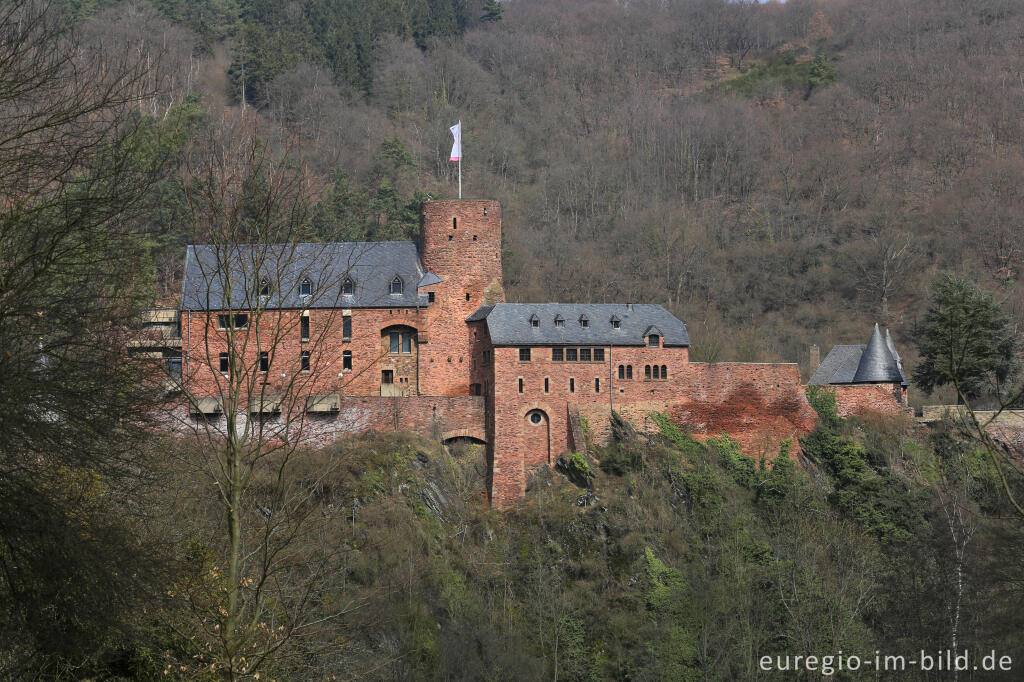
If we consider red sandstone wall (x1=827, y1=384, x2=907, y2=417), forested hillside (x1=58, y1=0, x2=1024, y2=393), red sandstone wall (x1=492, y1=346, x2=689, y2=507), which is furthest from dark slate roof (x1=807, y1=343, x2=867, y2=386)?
red sandstone wall (x1=492, y1=346, x2=689, y2=507)

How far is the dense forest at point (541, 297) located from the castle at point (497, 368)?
1024mm

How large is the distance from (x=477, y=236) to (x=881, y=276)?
3138 centimetres

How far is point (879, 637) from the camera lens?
36312mm

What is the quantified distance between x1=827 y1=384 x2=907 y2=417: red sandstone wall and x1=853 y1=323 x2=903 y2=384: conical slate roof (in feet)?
1.45

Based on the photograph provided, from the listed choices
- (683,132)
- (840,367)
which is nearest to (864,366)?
(840,367)

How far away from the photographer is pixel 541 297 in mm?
61906

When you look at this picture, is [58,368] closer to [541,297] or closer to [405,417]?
[405,417]

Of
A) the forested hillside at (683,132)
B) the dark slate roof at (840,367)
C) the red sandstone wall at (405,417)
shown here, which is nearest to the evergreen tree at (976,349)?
the dark slate roof at (840,367)

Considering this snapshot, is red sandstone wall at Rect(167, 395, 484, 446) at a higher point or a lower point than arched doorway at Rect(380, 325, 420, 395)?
lower

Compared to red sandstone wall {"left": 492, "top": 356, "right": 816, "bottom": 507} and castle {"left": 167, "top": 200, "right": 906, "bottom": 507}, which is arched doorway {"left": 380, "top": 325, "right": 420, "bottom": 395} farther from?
red sandstone wall {"left": 492, "top": 356, "right": 816, "bottom": 507}

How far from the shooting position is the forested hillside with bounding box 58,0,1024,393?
6781cm

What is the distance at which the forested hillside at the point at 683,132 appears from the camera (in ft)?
222

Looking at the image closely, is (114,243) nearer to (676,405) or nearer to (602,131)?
(676,405)

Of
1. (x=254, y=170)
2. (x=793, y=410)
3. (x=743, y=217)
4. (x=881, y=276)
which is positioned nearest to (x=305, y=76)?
(x=743, y=217)
